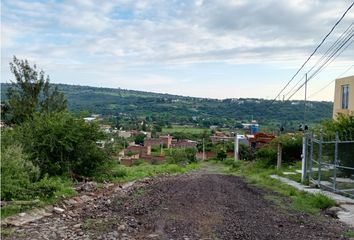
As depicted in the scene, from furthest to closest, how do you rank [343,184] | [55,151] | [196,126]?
1. [196,126]
2. [343,184]
3. [55,151]

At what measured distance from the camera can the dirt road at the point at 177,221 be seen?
7.88 m

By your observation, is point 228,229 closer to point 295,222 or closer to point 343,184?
point 295,222

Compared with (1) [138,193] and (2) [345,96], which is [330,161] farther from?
(2) [345,96]

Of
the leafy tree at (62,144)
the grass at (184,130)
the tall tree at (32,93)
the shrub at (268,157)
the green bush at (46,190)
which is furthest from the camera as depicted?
the grass at (184,130)

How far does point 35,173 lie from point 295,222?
277 inches

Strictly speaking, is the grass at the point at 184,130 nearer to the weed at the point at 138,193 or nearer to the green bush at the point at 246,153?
the green bush at the point at 246,153

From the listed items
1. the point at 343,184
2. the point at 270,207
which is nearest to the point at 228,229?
the point at 270,207

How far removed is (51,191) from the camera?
11156 mm

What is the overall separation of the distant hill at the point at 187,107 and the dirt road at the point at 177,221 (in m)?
57.4

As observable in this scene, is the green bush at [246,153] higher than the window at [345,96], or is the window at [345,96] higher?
the window at [345,96]

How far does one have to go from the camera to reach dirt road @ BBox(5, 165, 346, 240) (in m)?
7.88

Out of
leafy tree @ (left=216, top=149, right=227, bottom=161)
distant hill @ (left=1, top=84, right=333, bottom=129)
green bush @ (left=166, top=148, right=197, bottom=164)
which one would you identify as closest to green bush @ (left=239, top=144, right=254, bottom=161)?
leafy tree @ (left=216, top=149, right=227, bottom=161)

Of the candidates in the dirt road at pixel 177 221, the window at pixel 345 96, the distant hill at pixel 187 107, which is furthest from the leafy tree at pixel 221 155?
the dirt road at pixel 177 221

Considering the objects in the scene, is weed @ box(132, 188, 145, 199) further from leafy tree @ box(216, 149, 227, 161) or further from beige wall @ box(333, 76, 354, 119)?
leafy tree @ box(216, 149, 227, 161)
